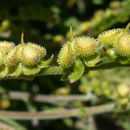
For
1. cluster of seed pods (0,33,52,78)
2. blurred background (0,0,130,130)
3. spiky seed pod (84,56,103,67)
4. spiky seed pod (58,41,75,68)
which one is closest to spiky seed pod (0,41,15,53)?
cluster of seed pods (0,33,52,78)

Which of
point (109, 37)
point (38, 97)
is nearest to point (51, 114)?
point (38, 97)

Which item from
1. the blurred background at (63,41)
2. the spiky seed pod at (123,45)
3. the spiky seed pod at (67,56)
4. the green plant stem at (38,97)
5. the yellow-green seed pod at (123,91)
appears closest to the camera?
the spiky seed pod at (123,45)

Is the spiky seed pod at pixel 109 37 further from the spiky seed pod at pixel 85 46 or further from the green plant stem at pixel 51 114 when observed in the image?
the green plant stem at pixel 51 114

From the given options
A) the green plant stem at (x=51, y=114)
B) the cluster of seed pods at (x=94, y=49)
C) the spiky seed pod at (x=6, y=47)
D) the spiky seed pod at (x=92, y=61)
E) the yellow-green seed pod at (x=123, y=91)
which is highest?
the spiky seed pod at (x=6, y=47)

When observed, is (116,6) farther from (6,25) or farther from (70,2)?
(6,25)

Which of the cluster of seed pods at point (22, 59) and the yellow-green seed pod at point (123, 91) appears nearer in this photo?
the cluster of seed pods at point (22, 59)

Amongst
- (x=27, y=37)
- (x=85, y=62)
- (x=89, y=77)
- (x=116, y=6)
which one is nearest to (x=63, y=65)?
(x=85, y=62)

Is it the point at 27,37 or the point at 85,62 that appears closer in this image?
the point at 85,62

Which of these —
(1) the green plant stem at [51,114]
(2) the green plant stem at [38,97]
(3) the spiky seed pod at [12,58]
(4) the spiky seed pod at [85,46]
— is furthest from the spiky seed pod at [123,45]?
(2) the green plant stem at [38,97]
